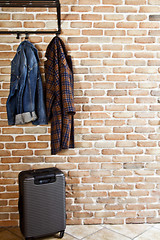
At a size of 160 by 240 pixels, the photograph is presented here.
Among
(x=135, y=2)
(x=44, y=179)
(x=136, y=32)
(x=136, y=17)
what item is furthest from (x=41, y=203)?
(x=135, y=2)

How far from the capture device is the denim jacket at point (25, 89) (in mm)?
2217

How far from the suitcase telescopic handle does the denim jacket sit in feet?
1.62

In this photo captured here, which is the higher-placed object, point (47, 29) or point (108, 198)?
point (47, 29)

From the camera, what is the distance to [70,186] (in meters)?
2.43

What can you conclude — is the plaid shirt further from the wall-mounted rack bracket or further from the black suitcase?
the black suitcase

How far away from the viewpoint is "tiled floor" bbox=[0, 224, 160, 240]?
2.19m

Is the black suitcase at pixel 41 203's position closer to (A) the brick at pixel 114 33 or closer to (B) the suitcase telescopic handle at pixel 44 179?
(B) the suitcase telescopic handle at pixel 44 179

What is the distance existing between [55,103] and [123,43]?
0.83 metres

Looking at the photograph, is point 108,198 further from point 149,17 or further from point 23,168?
point 149,17

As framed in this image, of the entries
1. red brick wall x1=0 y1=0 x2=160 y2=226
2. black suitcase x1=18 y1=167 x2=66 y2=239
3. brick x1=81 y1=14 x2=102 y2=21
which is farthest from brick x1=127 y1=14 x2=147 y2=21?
black suitcase x1=18 y1=167 x2=66 y2=239

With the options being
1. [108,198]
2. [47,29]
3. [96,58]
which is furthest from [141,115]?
[47,29]

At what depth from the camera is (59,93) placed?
2.25 meters

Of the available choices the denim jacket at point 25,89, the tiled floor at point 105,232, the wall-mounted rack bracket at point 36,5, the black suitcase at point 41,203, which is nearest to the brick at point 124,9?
the wall-mounted rack bracket at point 36,5

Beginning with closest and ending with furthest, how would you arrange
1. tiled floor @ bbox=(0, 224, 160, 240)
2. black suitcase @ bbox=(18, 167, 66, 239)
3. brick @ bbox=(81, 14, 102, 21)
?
black suitcase @ bbox=(18, 167, 66, 239) < tiled floor @ bbox=(0, 224, 160, 240) < brick @ bbox=(81, 14, 102, 21)
